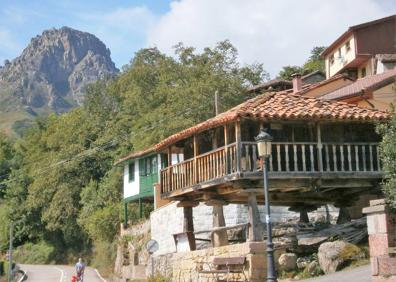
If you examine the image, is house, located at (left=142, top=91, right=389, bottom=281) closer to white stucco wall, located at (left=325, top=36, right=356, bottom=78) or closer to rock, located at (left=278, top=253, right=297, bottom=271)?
rock, located at (left=278, top=253, right=297, bottom=271)

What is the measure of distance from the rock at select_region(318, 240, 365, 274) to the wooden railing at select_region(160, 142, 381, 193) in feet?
7.86

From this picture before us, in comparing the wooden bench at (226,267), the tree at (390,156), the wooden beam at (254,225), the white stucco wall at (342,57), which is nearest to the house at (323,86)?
the white stucco wall at (342,57)

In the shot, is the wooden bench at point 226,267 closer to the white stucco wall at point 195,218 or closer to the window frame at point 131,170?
the white stucco wall at point 195,218

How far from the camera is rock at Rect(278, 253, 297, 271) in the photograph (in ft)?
57.9

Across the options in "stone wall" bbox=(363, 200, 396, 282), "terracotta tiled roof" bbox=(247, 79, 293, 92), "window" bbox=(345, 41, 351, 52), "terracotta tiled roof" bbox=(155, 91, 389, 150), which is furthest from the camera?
"window" bbox=(345, 41, 351, 52)

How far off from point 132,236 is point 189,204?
41.2ft

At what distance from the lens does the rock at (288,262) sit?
1764 centimetres

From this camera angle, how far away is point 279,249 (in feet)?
60.3

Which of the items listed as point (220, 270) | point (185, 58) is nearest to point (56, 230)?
point (185, 58)

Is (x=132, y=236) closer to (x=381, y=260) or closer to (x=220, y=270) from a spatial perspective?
(x=220, y=270)

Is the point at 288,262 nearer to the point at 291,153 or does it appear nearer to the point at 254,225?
the point at 254,225

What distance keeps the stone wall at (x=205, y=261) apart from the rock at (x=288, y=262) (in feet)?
0.98

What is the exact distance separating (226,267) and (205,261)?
1861 mm

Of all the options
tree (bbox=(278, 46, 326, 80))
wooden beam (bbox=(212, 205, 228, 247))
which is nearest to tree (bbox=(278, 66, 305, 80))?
tree (bbox=(278, 46, 326, 80))
